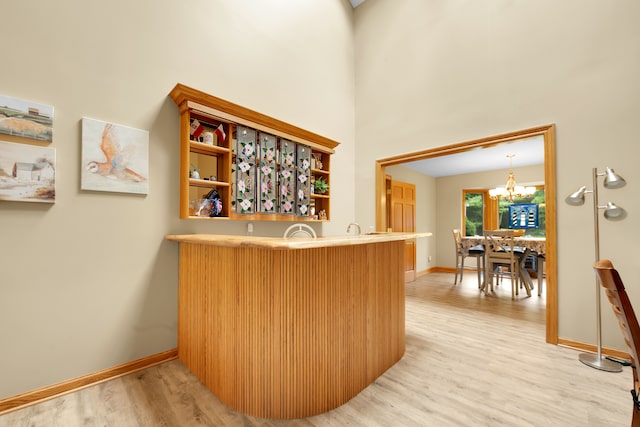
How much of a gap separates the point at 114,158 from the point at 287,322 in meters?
1.83

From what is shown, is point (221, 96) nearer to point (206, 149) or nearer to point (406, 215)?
point (206, 149)

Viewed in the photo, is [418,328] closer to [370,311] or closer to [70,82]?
[370,311]

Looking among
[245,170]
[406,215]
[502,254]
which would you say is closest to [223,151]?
[245,170]

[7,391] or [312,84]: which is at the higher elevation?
[312,84]

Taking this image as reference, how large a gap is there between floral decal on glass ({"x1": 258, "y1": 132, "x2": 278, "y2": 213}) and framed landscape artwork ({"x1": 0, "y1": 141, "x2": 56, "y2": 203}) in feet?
5.21

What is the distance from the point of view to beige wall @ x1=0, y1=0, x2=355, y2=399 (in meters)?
1.78

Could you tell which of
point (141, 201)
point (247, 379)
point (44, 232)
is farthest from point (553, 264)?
point (44, 232)

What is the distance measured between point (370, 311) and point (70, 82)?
2691mm

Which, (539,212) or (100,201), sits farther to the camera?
(539,212)

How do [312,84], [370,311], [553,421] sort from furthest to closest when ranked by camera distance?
[312,84] → [370,311] → [553,421]

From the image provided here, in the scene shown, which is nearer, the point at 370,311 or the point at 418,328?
the point at 370,311

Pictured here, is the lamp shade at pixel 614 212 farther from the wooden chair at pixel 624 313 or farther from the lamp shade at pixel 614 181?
the wooden chair at pixel 624 313

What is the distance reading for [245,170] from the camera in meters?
2.75

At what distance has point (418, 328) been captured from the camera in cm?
303
